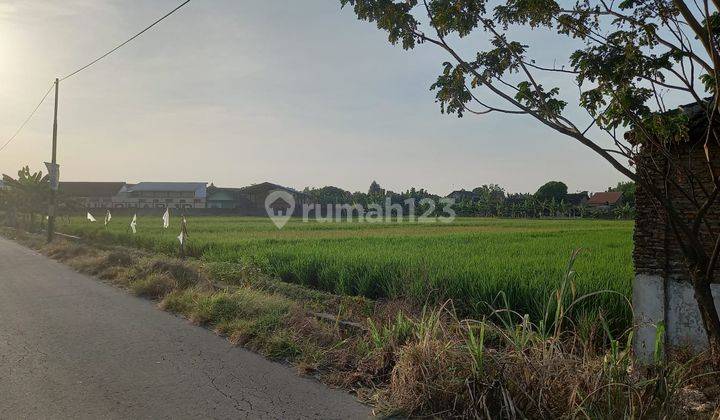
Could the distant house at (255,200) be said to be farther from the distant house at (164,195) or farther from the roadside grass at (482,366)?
the roadside grass at (482,366)

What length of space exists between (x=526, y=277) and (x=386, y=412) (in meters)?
4.68

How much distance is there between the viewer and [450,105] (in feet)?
14.8

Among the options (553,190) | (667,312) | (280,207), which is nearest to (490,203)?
(553,190)

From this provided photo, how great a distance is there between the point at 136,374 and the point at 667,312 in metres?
5.09

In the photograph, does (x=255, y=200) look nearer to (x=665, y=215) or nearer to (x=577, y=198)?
(x=577, y=198)

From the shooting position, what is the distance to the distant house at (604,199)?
7193 cm

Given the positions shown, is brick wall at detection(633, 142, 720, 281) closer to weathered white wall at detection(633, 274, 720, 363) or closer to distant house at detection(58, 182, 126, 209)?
weathered white wall at detection(633, 274, 720, 363)

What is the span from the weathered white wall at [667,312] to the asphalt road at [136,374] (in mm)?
2893

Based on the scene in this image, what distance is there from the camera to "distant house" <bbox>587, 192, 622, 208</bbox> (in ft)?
236

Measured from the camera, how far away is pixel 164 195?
6650 centimetres

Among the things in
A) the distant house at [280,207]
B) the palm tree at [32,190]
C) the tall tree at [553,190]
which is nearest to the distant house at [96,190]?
the distant house at [280,207]

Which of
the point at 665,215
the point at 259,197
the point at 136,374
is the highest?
the point at 259,197

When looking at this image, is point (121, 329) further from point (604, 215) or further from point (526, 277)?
point (604, 215)

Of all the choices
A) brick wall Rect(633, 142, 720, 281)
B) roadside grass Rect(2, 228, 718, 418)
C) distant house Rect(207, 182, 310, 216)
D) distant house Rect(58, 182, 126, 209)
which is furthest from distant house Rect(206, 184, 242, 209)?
brick wall Rect(633, 142, 720, 281)
